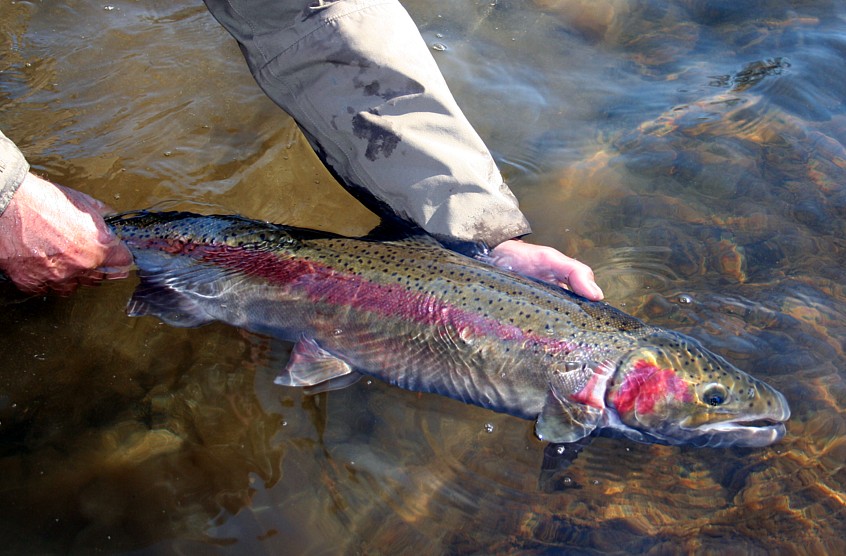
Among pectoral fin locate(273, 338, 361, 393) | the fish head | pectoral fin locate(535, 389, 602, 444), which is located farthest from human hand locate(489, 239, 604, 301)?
pectoral fin locate(273, 338, 361, 393)

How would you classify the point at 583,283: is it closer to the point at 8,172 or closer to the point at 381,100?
the point at 381,100

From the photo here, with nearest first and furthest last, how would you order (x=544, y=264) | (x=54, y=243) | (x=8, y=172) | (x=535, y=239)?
(x=8, y=172) → (x=54, y=243) → (x=544, y=264) → (x=535, y=239)

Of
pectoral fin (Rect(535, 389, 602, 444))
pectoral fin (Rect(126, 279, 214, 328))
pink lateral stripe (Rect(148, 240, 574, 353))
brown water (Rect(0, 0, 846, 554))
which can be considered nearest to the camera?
brown water (Rect(0, 0, 846, 554))

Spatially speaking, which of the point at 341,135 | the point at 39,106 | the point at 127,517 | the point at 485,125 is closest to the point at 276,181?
the point at 341,135

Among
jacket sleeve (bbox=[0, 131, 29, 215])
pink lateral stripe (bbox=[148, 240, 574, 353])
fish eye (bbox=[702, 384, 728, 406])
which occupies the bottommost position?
fish eye (bbox=[702, 384, 728, 406])

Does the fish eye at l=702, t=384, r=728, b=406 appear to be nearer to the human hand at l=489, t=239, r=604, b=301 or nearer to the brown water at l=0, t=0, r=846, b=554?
the brown water at l=0, t=0, r=846, b=554

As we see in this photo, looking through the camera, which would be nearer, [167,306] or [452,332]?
[452,332]

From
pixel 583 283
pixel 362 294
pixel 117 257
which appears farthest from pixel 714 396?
pixel 117 257

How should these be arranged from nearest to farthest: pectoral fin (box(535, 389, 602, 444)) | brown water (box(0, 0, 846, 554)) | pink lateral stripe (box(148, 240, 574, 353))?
brown water (box(0, 0, 846, 554))
pectoral fin (box(535, 389, 602, 444))
pink lateral stripe (box(148, 240, 574, 353))
